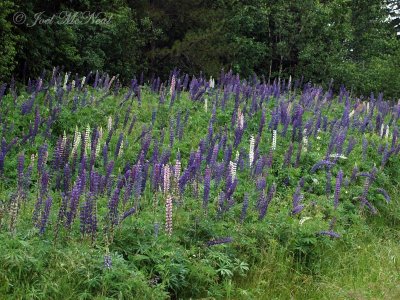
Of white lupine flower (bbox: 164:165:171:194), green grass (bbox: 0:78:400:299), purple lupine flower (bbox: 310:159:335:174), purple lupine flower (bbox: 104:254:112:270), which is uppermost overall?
white lupine flower (bbox: 164:165:171:194)

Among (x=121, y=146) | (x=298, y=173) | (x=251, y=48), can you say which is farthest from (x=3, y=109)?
(x=251, y=48)

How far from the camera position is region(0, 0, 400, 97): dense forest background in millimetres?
12367

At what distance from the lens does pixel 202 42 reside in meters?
19.0

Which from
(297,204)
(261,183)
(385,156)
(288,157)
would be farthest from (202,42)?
(297,204)

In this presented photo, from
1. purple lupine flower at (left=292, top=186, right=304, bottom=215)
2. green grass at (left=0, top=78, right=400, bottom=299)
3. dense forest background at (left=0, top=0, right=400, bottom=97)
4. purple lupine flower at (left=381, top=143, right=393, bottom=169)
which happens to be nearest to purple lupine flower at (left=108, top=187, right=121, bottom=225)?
green grass at (left=0, top=78, right=400, bottom=299)

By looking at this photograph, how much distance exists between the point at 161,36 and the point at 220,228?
48.8 ft

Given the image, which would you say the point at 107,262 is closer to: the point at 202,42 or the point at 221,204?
the point at 221,204

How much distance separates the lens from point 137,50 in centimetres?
1808

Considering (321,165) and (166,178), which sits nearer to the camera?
(166,178)

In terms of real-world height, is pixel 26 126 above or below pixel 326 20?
below

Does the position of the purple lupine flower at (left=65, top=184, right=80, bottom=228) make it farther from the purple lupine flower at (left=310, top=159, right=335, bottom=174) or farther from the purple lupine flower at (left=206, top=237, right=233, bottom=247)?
the purple lupine flower at (left=310, top=159, right=335, bottom=174)

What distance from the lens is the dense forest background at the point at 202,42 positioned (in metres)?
12.4

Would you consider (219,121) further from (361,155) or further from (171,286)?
(171,286)

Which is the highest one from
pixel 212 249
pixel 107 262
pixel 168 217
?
pixel 168 217
